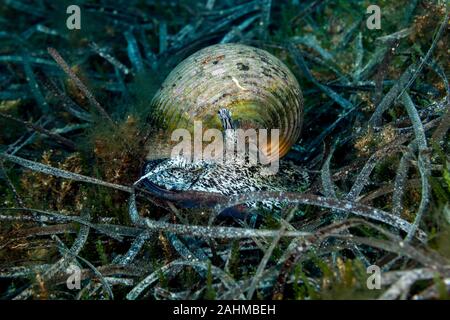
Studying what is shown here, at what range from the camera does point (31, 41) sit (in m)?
4.75

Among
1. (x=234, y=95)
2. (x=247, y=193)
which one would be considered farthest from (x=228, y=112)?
(x=247, y=193)

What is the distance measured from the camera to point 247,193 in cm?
241

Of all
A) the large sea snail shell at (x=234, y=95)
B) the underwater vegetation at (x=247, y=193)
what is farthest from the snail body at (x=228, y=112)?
the underwater vegetation at (x=247, y=193)

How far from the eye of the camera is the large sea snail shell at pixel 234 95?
2.93 meters

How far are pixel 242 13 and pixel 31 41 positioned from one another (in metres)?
2.24

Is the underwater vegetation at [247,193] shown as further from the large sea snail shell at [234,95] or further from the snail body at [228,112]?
the large sea snail shell at [234,95]

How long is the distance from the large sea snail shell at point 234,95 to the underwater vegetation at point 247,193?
240 mm

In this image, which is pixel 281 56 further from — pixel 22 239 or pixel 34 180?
pixel 22 239

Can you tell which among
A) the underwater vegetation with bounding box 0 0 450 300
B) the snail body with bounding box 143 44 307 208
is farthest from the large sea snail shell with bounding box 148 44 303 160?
the underwater vegetation with bounding box 0 0 450 300

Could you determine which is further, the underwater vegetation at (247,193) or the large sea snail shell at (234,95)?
the large sea snail shell at (234,95)

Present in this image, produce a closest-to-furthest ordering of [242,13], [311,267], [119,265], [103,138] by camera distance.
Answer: [311,267] → [119,265] → [103,138] → [242,13]

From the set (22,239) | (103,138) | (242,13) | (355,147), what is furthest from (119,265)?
(242,13)

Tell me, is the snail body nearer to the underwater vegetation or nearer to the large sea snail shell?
the large sea snail shell

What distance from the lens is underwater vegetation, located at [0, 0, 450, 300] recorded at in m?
2.16
